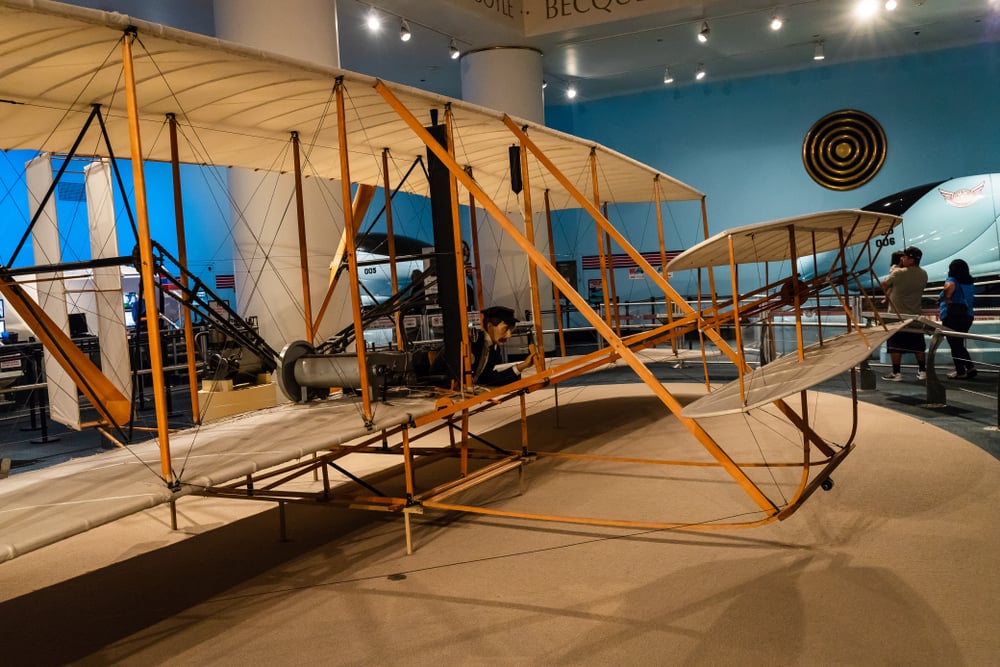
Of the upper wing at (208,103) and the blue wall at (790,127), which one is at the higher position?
A: the blue wall at (790,127)

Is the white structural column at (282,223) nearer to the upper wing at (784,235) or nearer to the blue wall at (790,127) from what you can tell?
the upper wing at (784,235)

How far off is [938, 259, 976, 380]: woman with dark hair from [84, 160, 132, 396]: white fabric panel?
9.75 meters

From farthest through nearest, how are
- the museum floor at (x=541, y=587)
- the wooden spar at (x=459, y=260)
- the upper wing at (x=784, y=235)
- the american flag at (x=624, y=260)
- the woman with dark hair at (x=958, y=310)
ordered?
1. the american flag at (x=624, y=260)
2. the woman with dark hair at (x=958, y=310)
3. the wooden spar at (x=459, y=260)
4. the upper wing at (x=784, y=235)
5. the museum floor at (x=541, y=587)

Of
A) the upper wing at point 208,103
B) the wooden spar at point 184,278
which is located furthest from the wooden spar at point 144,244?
the wooden spar at point 184,278

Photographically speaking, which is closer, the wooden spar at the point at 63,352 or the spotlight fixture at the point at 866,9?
the wooden spar at the point at 63,352

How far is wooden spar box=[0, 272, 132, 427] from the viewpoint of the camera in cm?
441

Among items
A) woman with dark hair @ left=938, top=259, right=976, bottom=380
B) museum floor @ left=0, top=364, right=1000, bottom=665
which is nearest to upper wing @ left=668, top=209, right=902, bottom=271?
museum floor @ left=0, top=364, right=1000, bottom=665

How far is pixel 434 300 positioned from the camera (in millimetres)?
10656

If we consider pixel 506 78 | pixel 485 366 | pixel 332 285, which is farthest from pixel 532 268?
pixel 506 78

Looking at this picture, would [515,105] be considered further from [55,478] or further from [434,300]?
[55,478]

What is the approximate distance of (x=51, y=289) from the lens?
754 cm

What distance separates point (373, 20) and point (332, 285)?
5493 millimetres

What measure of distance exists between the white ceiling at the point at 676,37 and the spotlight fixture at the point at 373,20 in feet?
0.29

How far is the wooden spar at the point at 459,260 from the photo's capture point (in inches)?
208
